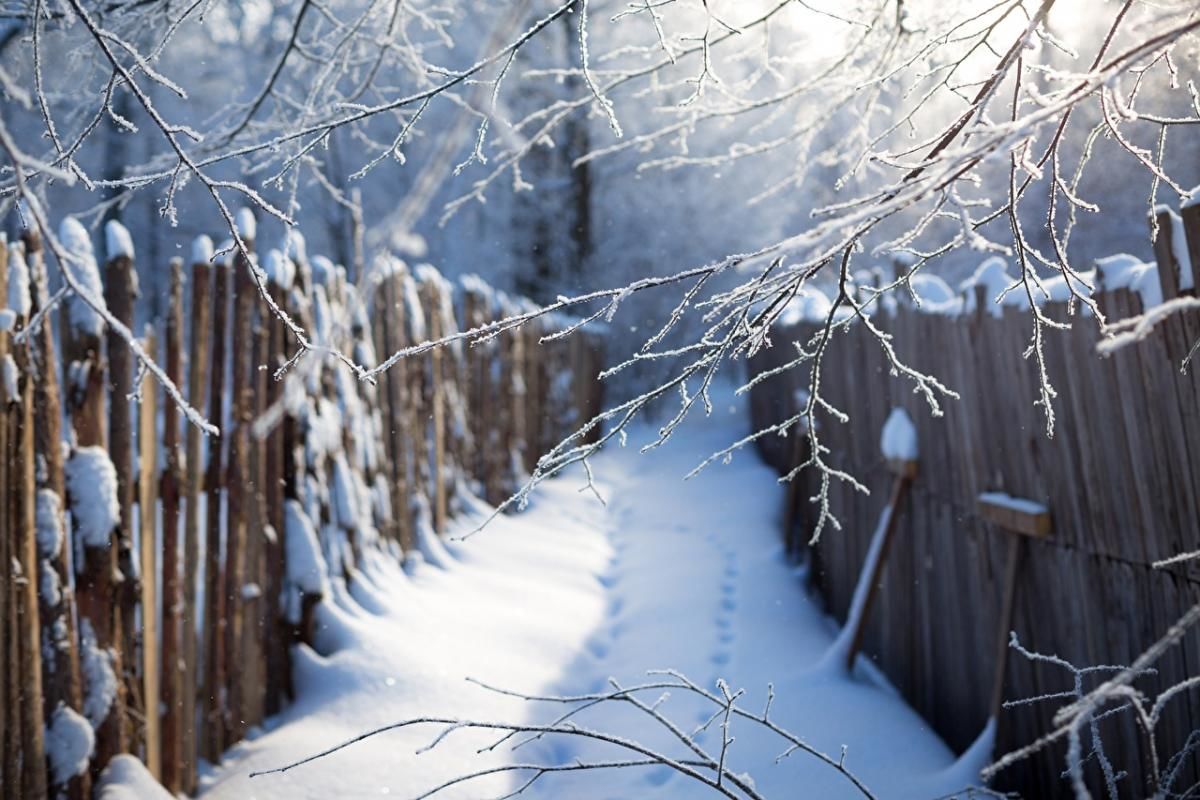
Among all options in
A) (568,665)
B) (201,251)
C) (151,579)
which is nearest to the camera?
(151,579)

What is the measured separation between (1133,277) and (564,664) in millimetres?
2878

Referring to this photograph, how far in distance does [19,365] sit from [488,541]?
421 cm

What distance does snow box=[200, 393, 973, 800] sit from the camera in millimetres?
3008

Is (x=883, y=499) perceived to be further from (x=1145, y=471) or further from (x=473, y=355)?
(x=473, y=355)

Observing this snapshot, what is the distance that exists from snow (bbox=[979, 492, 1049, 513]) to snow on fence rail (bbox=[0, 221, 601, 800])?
2.49 metres

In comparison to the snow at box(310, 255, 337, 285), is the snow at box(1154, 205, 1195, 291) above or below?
below

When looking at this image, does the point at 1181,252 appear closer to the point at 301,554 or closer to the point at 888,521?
the point at 888,521

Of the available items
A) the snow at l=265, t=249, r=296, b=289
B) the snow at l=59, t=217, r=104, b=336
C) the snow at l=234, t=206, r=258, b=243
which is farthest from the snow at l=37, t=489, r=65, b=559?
the snow at l=265, t=249, r=296, b=289

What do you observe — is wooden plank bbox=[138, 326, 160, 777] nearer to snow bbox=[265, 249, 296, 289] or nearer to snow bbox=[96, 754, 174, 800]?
snow bbox=[96, 754, 174, 800]

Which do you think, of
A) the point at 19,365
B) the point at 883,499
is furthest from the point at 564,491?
the point at 19,365

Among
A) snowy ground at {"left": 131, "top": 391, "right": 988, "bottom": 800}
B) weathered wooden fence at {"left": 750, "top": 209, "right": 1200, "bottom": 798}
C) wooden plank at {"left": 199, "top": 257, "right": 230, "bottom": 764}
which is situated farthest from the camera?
wooden plank at {"left": 199, "top": 257, "right": 230, "bottom": 764}

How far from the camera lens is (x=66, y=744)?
91.4 inches

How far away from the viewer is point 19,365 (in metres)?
2.27

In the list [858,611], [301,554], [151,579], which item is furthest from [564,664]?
[151,579]
